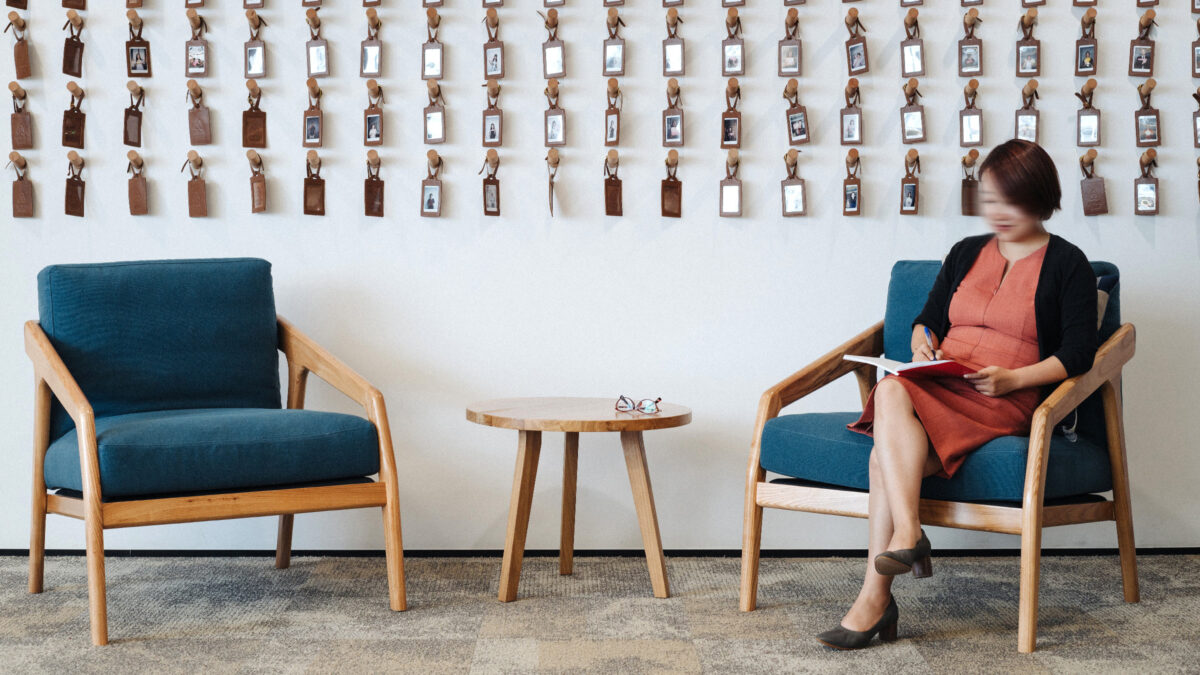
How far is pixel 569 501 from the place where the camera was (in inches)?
95.0

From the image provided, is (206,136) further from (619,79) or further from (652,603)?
(652,603)

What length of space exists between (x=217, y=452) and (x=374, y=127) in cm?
108

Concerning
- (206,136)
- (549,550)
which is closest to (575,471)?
(549,550)

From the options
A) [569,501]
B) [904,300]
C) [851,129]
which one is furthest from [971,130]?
[569,501]

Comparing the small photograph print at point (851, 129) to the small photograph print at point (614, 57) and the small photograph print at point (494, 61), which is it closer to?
the small photograph print at point (614, 57)

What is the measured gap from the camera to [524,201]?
2656 mm

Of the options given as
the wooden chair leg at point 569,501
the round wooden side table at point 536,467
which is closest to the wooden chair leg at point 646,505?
the round wooden side table at point 536,467

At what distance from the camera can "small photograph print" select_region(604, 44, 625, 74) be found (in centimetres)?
262

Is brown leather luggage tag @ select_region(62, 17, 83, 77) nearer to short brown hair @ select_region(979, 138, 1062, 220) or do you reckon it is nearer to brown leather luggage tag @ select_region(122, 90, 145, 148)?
brown leather luggage tag @ select_region(122, 90, 145, 148)

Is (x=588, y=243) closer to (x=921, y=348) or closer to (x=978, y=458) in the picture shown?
(x=921, y=348)

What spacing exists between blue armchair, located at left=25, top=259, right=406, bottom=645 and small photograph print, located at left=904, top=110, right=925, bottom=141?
1.53 m

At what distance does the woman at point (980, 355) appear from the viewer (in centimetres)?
182

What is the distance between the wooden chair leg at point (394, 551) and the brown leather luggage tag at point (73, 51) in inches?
58.4

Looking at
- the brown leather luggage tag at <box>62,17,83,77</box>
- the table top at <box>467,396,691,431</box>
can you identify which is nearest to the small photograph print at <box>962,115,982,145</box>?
the table top at <box>467,396,691,431</box>
